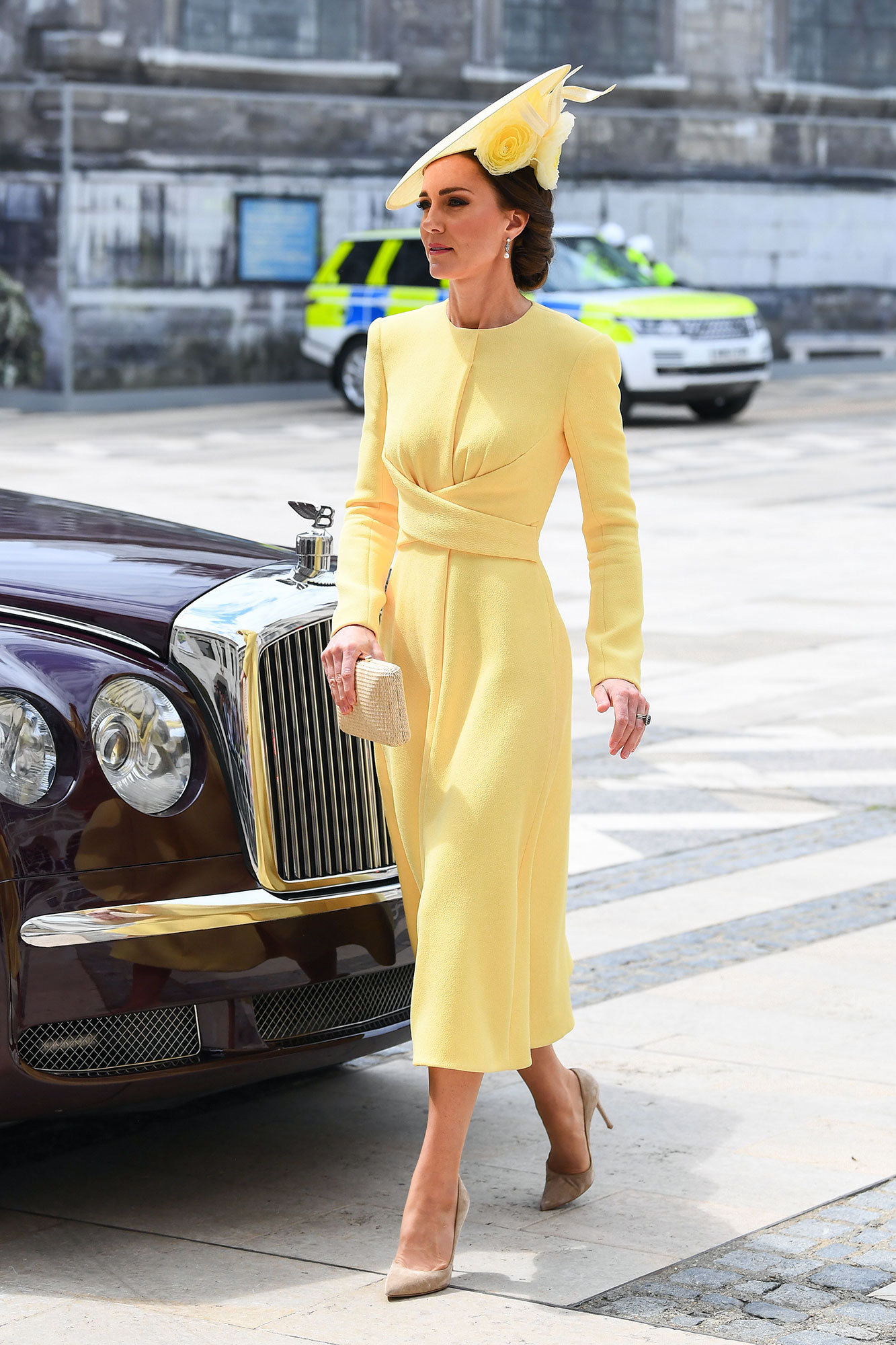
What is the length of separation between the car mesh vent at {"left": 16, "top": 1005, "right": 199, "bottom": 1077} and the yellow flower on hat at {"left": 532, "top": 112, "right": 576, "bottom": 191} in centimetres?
153

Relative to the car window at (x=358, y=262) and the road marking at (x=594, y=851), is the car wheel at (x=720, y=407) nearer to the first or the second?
the car window at (x=358, y=262)

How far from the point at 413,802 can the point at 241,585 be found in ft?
2.16

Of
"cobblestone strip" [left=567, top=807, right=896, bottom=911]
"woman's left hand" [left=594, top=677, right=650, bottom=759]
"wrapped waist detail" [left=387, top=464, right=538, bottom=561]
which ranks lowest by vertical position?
"cobblestone strip" [left=567, top=807, right=896, bottom=911]

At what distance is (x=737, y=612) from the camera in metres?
11.1

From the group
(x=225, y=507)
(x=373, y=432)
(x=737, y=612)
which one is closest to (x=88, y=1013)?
(x=373, y=432)

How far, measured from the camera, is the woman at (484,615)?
3.47m

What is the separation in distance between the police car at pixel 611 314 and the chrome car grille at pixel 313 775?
17236 mm

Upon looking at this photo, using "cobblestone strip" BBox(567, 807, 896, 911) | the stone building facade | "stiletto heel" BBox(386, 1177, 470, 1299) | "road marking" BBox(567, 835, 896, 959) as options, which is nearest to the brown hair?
"stiletto heel" BBox(386, 1177, 470, 1299)

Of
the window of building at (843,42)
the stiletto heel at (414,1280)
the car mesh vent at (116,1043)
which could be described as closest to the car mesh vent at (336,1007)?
the car mesh vent at (116,1043)

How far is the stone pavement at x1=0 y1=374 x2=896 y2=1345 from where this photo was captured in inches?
134

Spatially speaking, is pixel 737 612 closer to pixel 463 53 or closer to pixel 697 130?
pixel 463 53

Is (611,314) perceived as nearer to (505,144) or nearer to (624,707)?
(505,144)

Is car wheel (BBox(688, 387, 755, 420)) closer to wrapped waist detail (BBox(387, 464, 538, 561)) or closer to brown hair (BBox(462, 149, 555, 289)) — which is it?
brown hair (BBox(462, 149, 555, 289))

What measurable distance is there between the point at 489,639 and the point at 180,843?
0.66 meters
